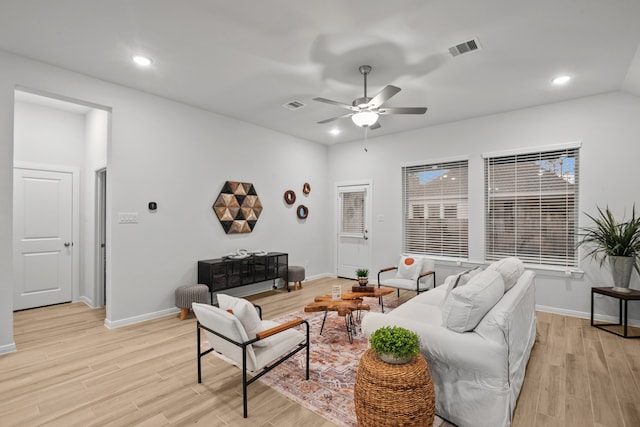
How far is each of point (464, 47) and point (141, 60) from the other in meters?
3.37

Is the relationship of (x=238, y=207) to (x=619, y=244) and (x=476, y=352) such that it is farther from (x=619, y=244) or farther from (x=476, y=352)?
(x=619, y=244)

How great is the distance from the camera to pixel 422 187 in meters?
5.84

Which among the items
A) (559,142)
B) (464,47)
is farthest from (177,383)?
(559,142)

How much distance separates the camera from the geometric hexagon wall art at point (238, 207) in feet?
16.8

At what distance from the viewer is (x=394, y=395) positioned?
71.4 inches

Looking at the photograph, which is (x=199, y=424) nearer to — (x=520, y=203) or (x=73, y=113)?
(x=520, y=203)

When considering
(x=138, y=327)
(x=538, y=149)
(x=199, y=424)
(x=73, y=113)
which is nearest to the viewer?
(x=199, y=424)

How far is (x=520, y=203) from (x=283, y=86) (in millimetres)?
3933

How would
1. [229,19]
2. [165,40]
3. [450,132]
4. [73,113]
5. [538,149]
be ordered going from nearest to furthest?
[229,19] < [165,40] < [538,149] < [73,113] < [450,132]

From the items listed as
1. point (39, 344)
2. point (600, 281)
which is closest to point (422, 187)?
point (600, 281)

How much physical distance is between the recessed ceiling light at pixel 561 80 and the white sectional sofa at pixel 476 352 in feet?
9.33

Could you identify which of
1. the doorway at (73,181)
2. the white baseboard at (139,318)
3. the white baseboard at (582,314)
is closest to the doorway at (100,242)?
the doorway at (73,181)

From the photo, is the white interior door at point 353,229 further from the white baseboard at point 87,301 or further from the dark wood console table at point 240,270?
the white baseboard at point 87,301

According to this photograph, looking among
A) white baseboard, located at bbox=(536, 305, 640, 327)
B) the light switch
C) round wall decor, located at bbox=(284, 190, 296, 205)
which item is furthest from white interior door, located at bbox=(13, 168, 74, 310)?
white baseboard, located at bbox=(536, 305, 640, 327)
